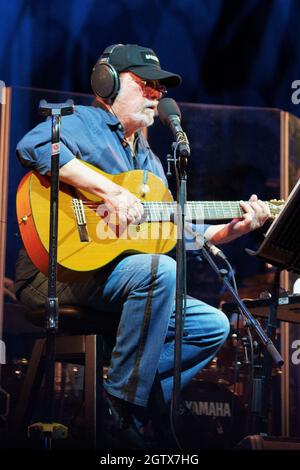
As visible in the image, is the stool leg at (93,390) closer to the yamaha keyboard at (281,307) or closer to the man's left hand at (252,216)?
the yamaha keyboard at (281,307)

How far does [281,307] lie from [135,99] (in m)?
1.14

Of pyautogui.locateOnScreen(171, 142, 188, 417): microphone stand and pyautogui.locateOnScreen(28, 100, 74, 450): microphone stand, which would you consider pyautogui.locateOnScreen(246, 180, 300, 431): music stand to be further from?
pyautogui.locateOnScreen(28, 100, 74, 450): microphone stand

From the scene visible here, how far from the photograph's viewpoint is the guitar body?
300 centimetres

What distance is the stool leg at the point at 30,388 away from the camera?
10.5 ft

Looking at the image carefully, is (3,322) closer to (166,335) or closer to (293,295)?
(166,335)

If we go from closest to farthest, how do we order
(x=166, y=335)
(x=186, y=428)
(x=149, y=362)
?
(x=149, y=362) → (x=166, y=335) → (x=186, y=428)

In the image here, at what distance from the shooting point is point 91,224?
310cm

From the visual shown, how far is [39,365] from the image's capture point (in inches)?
127

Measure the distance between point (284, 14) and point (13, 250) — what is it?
2332 mm

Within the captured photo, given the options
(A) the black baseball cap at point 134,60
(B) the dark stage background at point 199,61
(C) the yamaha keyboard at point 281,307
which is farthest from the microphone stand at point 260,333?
(B) the dark stage background at point 199,61

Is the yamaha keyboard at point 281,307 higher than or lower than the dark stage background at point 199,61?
lower

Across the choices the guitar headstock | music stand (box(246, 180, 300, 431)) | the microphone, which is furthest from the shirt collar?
music stand (box(246, 180, 300, 431))

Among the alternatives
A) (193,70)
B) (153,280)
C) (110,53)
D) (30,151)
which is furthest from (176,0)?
(153,280)

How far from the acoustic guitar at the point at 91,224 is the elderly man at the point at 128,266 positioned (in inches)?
2.2
